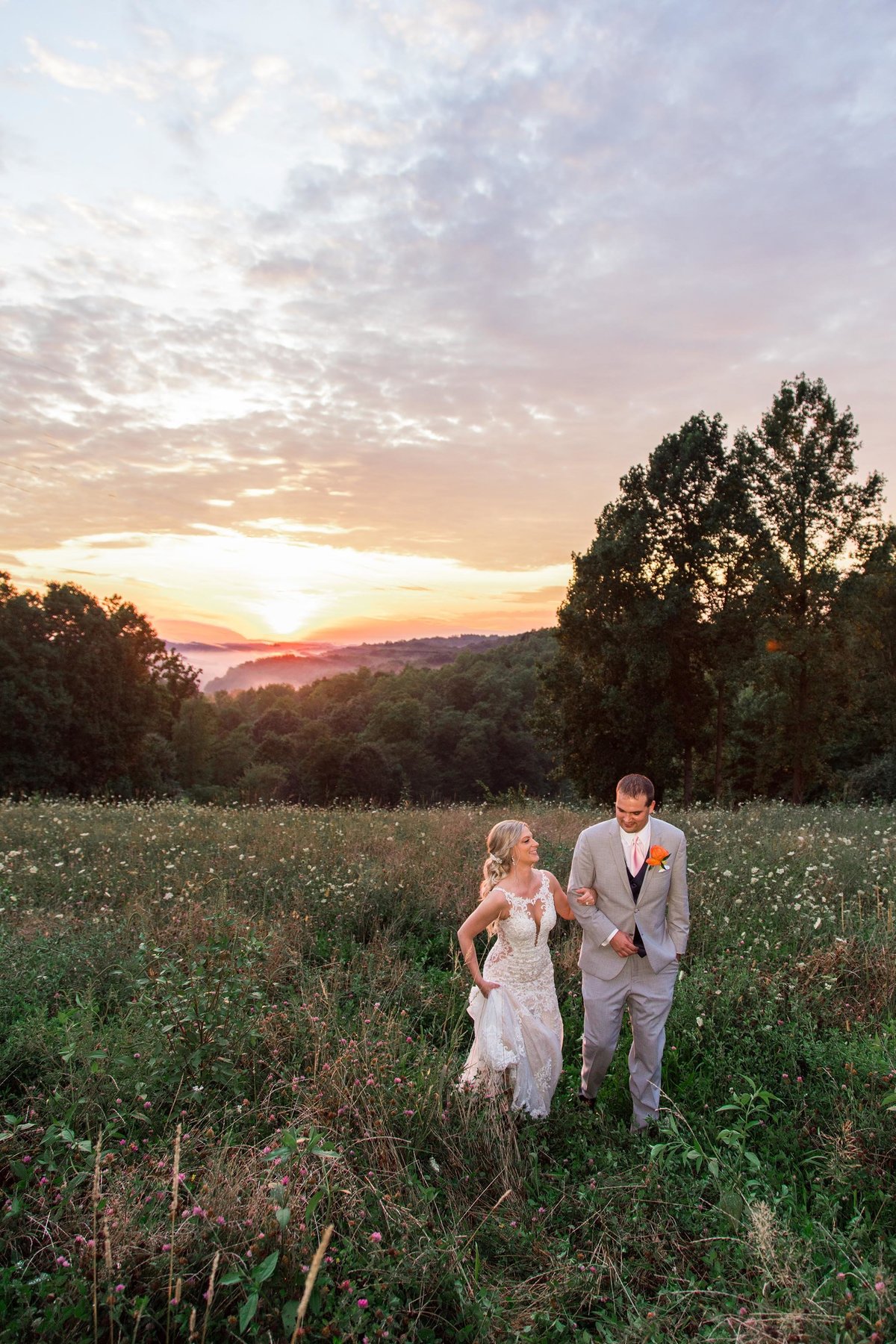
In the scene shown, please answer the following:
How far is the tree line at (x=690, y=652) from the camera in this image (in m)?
25.6

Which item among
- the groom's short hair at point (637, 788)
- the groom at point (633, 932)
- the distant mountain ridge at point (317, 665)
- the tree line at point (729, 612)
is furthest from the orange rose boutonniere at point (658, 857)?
the distant mountain ridge at point (317, 665)

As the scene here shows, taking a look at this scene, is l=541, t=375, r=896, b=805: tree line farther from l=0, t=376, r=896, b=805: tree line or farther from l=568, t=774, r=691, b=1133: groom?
l=568, t=774, r=691, b=1133: groom

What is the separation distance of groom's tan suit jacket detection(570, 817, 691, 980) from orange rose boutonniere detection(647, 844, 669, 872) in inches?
1.2

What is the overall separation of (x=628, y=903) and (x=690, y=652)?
24400mm

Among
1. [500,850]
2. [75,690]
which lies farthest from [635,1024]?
[75,690]

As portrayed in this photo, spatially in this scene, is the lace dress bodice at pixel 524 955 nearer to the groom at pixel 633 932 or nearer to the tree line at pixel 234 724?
the groom at pixel 633 932

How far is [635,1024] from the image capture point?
5.09m

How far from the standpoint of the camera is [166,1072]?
4.27m

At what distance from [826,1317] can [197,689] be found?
4592 cm

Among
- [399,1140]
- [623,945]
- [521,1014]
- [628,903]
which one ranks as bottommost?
[399,1140]

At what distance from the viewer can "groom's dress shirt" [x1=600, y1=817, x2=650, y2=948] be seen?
16.9 ft

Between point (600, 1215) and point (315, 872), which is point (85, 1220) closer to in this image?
point (600, 1215)

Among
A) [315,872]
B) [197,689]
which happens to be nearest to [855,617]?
Answer: [315,872]

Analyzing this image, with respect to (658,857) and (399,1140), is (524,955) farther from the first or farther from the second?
(399,1140)
